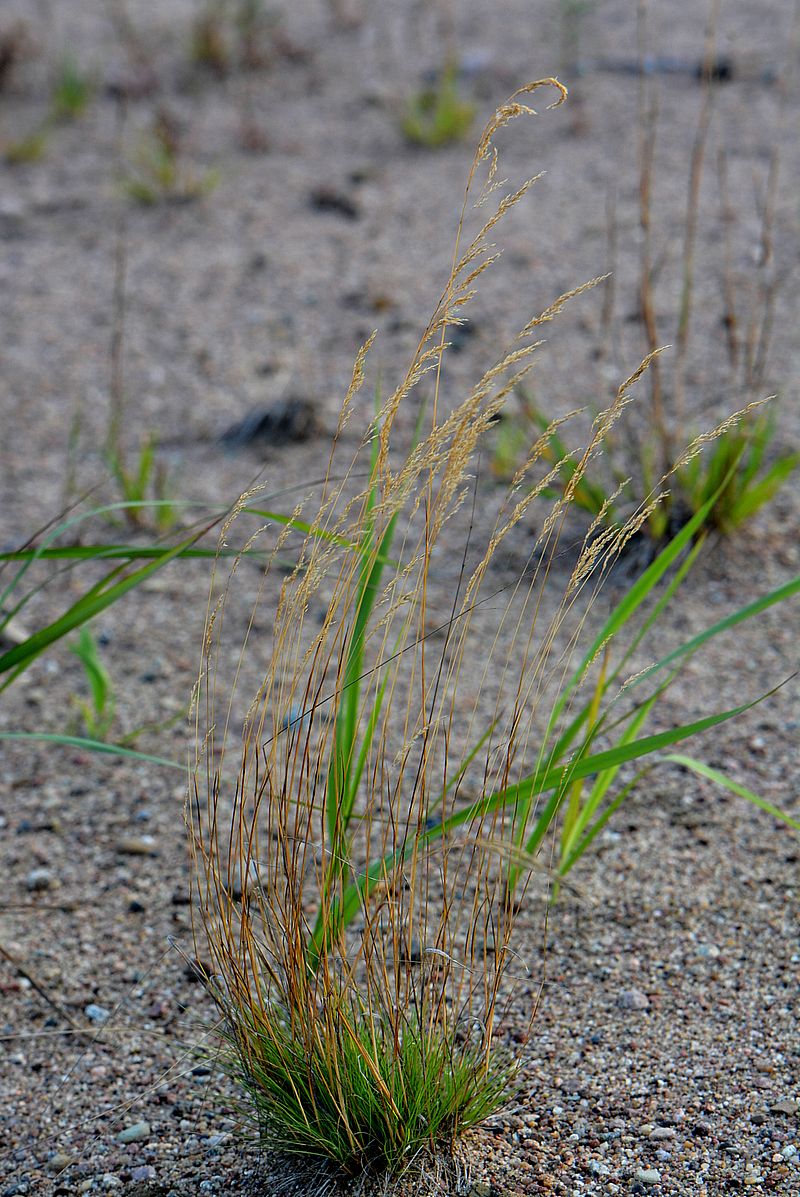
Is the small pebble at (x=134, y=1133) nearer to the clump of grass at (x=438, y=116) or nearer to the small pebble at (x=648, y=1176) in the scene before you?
the small pebble at (x=648, y=1176)

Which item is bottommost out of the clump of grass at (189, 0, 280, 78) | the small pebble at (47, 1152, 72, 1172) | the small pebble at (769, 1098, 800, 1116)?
the small pebble at (47, 1152, 72, 1172)

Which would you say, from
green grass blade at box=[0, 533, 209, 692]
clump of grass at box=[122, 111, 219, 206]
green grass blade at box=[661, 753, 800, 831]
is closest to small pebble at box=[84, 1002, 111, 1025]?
green grass blade at box=[0, 533, 209, 692]

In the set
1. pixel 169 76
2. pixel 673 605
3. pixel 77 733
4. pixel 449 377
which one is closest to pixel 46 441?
pixel 449 377

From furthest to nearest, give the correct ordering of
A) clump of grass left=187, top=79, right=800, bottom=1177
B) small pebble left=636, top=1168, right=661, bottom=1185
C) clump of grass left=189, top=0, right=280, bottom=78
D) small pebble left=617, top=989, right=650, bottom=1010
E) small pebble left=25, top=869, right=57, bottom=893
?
1. clump of grass left=189, top=0, right=280, bottom=78
2. small pebble left=25, top=869, right=57, bottom=893
3. small pebble left=617, top=989, right=650, bottom=1010
4. small pebble left=636, top=1168, right=661, bottom=1185
5. clump of grass left=187, top=79, right=800, bottom=1177

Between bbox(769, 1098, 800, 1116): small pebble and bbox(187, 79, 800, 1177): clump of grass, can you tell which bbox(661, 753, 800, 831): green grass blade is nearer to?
bbox(187, 79, 800, 1177): clump of grass

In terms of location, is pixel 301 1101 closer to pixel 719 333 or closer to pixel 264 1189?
pixel 264 1189

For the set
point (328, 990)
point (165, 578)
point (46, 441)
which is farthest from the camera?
point (46, 441)

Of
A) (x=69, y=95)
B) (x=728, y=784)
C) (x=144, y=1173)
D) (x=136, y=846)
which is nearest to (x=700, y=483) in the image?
(x=728, y=784)
